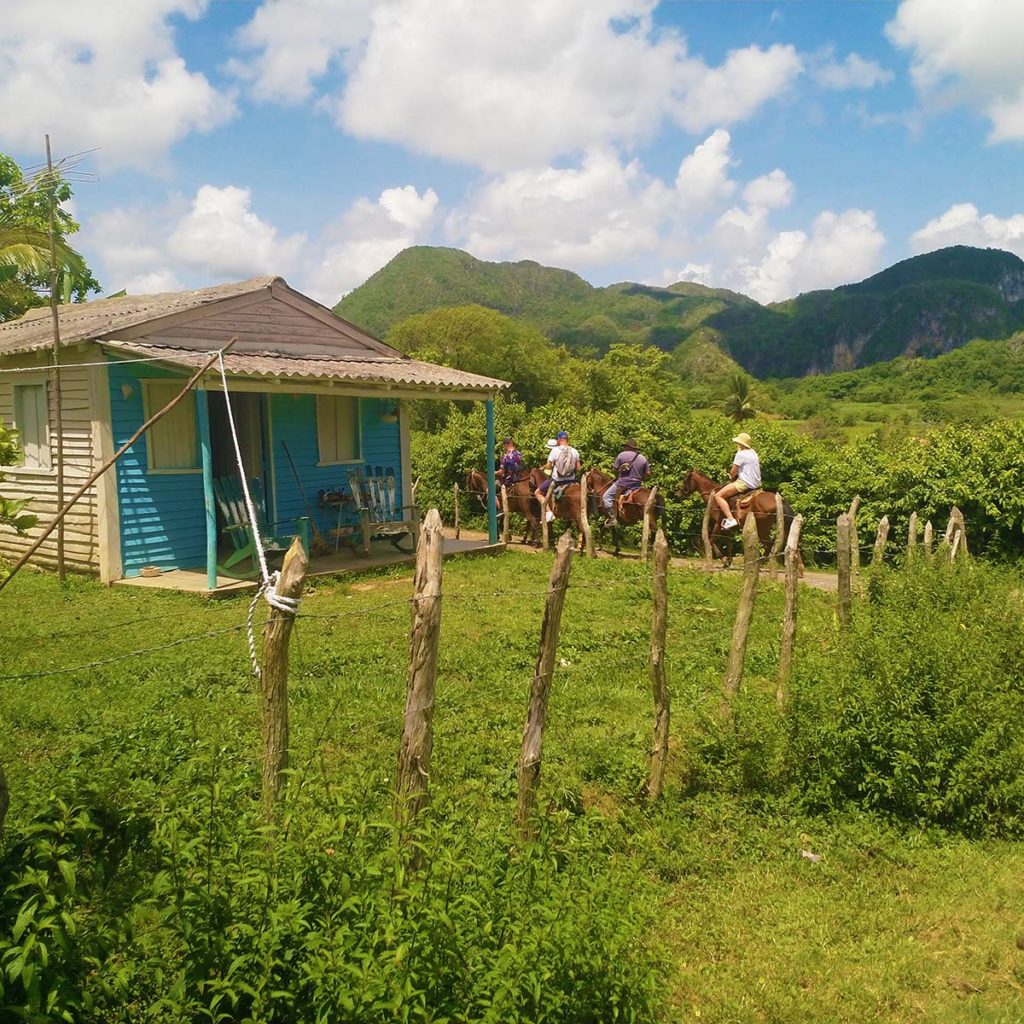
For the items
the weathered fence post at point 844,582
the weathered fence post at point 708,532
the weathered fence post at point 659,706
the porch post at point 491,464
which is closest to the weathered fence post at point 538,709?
the weathered fence post at point 659,706

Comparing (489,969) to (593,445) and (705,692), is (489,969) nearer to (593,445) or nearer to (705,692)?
(705,692)

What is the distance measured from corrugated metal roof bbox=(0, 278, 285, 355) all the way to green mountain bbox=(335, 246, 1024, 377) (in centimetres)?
10340

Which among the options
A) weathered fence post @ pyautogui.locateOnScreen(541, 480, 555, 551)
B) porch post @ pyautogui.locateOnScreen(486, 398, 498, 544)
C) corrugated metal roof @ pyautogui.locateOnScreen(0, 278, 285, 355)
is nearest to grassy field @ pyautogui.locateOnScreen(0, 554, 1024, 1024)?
corrugated metal roof @ pyautogui.locateOnScreen(0, 278, 285, 355)

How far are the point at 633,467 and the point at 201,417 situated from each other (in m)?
7.57

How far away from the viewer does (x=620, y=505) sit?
51.9 ft

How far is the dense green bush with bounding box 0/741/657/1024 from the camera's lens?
2.68m

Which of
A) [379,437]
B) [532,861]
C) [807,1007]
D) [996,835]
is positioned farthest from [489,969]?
[379,437]

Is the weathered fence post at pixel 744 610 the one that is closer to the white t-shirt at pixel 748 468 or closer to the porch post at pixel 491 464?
the white t-shirt at pixel 748 468

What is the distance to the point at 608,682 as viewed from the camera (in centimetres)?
777

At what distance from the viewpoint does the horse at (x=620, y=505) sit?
619 inches

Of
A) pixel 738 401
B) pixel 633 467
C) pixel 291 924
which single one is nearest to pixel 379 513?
pixel 633 467

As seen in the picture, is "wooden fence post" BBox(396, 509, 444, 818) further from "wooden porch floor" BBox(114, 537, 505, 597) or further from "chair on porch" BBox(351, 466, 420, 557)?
"chair on porch" BBox(351, 466, 420, 557)

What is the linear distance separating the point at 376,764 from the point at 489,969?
9.72ft

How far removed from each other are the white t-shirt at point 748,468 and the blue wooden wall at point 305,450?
6164 mm
